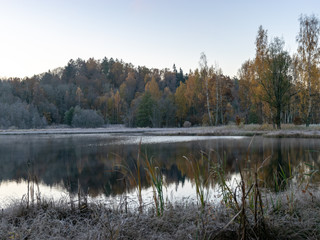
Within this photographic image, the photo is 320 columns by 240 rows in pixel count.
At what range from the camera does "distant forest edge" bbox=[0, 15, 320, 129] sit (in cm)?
2336

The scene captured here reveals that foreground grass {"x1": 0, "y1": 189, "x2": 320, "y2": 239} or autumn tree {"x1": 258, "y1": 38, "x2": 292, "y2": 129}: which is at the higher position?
autumn tree {"x1": 258, "y1": 38, "x2": 292, "y2": 129}

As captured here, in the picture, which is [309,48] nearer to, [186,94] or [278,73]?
[278,73]

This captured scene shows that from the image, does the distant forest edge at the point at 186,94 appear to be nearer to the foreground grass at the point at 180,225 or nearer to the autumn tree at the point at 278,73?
the autumn tree at the point at 278,73

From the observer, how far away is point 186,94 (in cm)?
4703

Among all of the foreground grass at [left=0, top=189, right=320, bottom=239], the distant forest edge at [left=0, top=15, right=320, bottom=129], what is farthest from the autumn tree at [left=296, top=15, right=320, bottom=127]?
the foreground grass at [left=0, top=189, right=320, bottom=239]

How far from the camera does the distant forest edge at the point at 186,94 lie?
76.6ft

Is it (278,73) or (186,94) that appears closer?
(278,73)

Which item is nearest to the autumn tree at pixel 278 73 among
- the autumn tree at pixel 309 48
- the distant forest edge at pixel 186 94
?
the distant forest edge at pixel 186 94

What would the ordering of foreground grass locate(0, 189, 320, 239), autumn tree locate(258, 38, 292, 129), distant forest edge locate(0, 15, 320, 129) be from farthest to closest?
1. distant forest edge locate(0, 15, 320, 129)
2. autumn tree locate(258, 38, 292, 129)
3. foreground grass locate(0, 189, 320, 239)

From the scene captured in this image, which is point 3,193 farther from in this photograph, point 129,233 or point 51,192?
point 129,233

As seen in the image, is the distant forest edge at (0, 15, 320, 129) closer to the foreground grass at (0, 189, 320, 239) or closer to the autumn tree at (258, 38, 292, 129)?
the autumn tree at (258, 38, 292, 129)

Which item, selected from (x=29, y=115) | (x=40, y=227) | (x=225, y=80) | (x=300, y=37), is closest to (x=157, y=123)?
(x=225, y=80)

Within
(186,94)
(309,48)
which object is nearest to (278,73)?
(309,48)

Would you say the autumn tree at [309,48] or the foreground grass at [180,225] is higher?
the autumn tree at [309,48]
